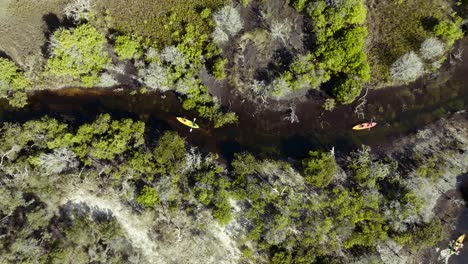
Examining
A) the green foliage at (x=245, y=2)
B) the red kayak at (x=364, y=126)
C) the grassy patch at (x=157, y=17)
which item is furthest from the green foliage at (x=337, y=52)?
the grassy patch at (x=157, y=17)

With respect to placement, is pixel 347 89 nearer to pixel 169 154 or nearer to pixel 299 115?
pixel 299 115

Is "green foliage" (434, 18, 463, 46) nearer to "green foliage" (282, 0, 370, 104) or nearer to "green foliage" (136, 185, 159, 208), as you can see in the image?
"green foliage" (282, 0, 370, 104)

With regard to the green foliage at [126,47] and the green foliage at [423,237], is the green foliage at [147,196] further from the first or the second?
the green foliage at [423,237]

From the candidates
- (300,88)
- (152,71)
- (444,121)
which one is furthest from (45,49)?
(444,121)

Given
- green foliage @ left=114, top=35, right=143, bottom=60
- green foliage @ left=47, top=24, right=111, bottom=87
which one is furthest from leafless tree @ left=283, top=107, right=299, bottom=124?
green foliage @ left=47, top=24, right=111, bottom=87

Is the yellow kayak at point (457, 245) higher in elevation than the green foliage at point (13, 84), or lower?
lower

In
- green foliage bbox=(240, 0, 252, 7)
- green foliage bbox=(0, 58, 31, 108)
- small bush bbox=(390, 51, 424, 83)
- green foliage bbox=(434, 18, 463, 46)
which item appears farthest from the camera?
green foliage bbox=(240, 0, 252, 7)

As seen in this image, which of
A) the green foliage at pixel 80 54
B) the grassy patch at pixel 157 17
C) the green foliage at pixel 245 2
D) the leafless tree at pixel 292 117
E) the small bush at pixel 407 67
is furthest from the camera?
the leafless tree at pixel 292 117

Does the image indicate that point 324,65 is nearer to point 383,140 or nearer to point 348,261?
point 383,140
